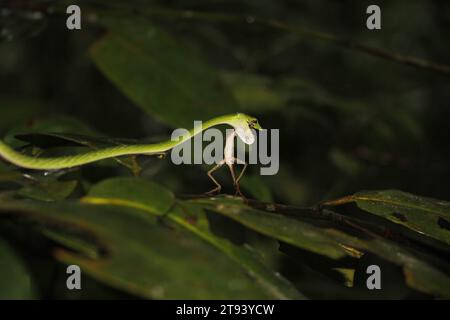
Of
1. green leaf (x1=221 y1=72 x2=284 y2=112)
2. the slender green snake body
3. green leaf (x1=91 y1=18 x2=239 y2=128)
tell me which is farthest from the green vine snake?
green leaf (x1=221 y1=72 x2=284 y2=112)

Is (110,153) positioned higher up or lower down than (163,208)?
higher up

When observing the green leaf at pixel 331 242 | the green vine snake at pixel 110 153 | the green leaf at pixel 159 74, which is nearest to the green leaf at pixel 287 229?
the green leaf at pixel 331 242

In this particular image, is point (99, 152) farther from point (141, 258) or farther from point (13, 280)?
point (141, 258)

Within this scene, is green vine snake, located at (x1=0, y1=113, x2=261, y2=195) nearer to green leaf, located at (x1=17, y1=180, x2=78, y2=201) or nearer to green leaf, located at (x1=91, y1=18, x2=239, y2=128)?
green leaf, located at (x1=17, y1=180, x2=78, y2=201)

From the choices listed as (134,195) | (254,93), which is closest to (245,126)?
(134,195)

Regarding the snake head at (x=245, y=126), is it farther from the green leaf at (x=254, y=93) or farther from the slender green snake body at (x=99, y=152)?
the green leaf at (x=254, y=93)

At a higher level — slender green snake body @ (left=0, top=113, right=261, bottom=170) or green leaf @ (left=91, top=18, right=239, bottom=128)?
green leaf @ (left=91, top=18, right=239, bottom=128)
